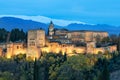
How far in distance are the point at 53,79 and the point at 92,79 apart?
4.24m

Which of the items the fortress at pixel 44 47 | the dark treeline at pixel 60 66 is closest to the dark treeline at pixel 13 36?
the fortress at pixel 44 47

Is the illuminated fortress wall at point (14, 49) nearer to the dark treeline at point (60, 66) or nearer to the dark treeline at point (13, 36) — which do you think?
the dark treeline at point (60, 66)

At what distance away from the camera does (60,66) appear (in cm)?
5266

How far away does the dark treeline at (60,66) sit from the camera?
4941 centimetres

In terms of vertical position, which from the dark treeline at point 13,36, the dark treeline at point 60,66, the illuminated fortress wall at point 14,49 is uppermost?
the dark treeline at point 13,36

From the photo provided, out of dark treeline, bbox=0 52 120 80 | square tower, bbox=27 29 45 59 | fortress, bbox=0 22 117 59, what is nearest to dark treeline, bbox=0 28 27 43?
fortress, bbox=0 22 117 59

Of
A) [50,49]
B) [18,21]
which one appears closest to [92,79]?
[50,49]

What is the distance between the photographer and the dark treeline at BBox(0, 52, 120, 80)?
49406 mm

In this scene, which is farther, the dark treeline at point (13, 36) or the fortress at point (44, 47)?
the dark treeline at point (13, 36)

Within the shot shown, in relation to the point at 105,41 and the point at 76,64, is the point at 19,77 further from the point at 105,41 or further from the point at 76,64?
the point at 105,41

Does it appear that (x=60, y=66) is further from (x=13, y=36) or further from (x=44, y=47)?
(x=13, y=36)

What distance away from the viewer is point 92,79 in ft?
155

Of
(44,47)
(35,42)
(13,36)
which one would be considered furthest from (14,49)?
(13,36)

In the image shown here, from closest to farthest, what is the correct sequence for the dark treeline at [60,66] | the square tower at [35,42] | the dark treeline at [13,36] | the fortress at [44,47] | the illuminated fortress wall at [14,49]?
1. the dark treeline at [60,66]
2. the square tower at [35,42]
3. the fortress at [44,47]
4. the illuminated fortress wall at [14,49]
5. the dark treeline at [13,36]
